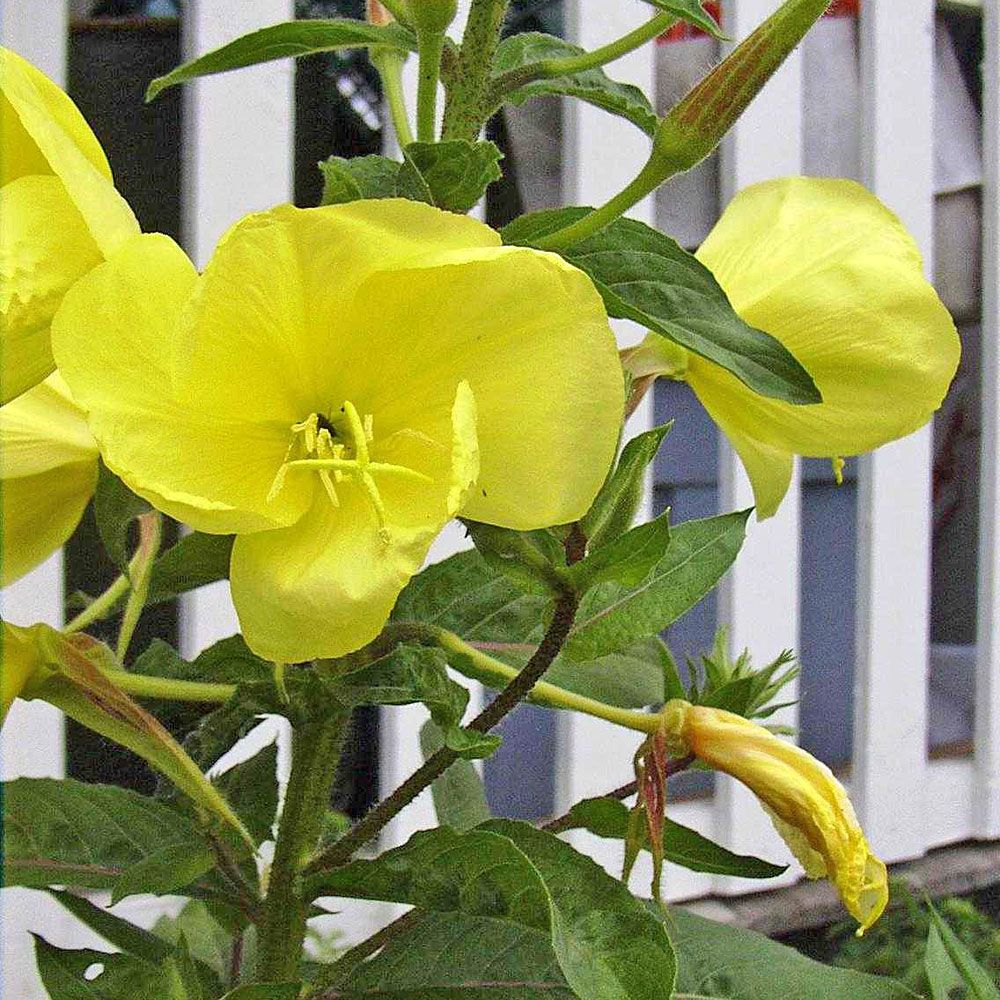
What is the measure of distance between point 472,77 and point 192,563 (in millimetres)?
196

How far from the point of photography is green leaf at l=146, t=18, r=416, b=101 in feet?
1.34

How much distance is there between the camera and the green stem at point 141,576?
447 mm

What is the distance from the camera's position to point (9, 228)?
318 mm

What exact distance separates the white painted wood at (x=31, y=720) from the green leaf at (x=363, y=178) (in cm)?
87

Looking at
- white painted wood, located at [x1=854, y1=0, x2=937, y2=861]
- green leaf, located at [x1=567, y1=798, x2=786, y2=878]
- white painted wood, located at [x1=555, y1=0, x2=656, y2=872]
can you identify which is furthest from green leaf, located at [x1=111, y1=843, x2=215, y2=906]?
white painted wood, located at [x1=854, y1=0, x2=937, y2=861]

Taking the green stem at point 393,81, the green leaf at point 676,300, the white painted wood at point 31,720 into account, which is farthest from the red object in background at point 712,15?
the green leaf at point 676,300

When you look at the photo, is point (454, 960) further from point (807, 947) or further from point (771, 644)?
point (807, 947)

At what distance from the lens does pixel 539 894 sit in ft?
1.21

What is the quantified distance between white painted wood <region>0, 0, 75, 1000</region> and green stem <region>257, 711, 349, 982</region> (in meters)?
0.77

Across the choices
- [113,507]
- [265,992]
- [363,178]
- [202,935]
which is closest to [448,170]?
[363,178]

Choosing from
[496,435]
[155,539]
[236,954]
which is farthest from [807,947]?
[496,435]

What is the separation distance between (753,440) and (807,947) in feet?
4.55

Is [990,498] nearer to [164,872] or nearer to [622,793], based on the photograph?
[622,793]

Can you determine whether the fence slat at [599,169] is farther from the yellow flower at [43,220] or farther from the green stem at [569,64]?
the yellow flower at [43,220]
